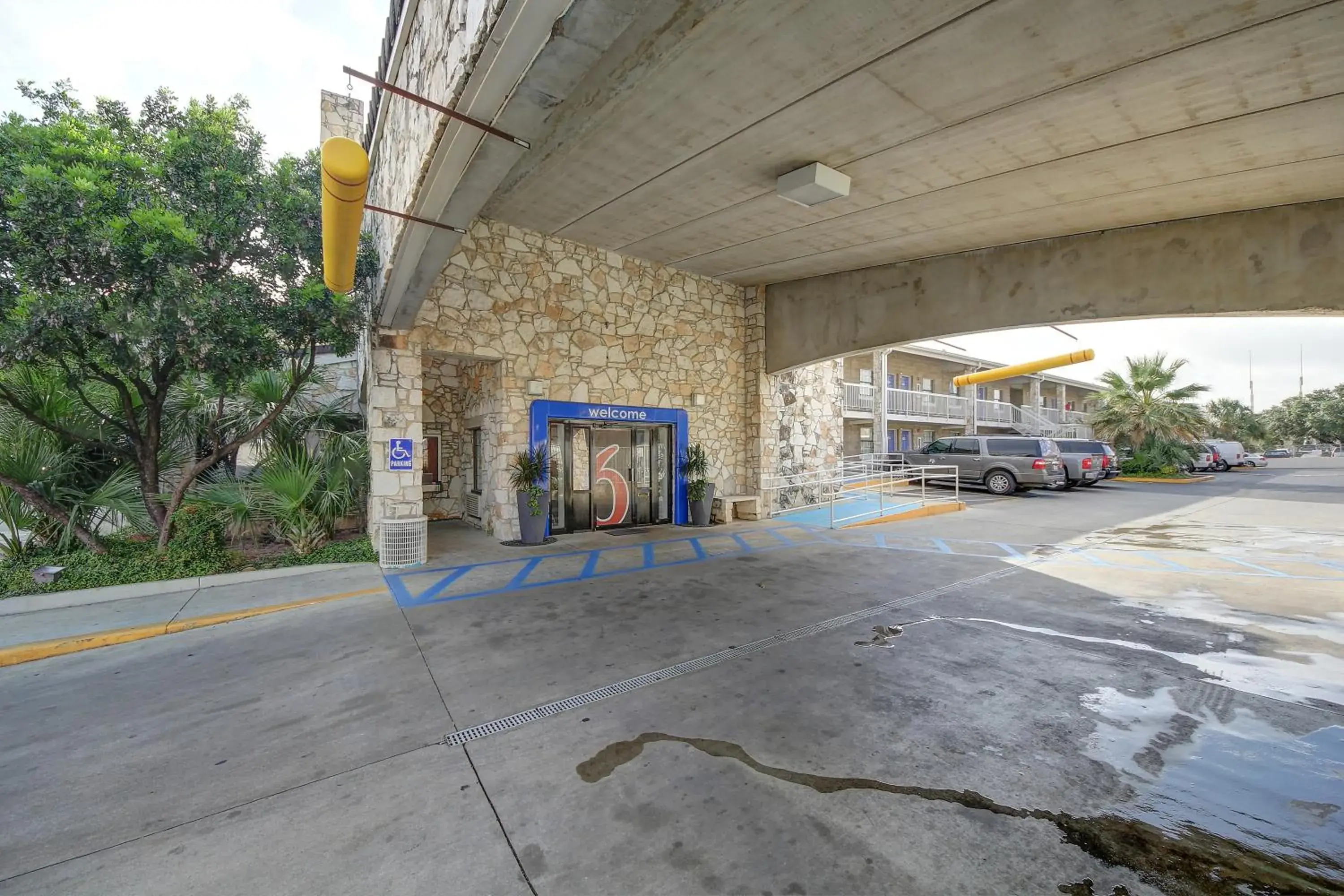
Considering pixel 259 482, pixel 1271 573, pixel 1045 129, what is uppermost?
pixel 1045 129

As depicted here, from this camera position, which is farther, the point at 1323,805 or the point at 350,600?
the point at 350,600

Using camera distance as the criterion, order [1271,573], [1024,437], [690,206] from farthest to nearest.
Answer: [1024,437]
[690,206]
[1271,573]

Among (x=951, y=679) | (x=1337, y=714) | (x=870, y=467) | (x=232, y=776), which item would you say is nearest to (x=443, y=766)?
(x=232, y=776)

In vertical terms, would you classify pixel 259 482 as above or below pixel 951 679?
above

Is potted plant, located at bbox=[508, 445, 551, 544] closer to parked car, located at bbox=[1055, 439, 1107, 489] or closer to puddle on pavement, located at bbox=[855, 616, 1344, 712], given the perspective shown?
puddle on pavement, located at bbox=[855, 616, 1344, 712]

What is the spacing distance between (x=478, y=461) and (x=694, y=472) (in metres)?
4.26

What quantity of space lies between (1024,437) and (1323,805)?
15.9 metres

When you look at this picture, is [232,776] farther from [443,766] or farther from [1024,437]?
[1024,437]

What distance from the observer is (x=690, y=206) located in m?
7.47

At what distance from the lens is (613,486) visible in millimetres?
10406

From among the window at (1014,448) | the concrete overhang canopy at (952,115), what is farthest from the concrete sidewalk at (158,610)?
the window at (1014,448)

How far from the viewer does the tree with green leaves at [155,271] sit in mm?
5375

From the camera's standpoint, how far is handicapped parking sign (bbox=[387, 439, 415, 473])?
25.1ft

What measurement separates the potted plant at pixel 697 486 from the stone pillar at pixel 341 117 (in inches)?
325
